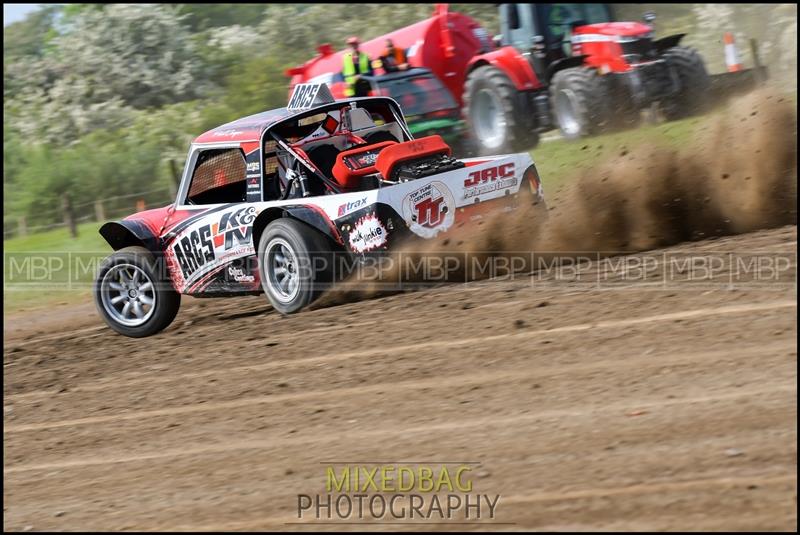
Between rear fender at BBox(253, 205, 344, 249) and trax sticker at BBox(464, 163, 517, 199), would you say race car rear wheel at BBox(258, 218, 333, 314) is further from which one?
trax sticker at BBox(464, 163, 517, 199)

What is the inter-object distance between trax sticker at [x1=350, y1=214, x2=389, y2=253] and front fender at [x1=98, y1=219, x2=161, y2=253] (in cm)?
203

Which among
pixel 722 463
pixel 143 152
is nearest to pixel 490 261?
pixel 722 463

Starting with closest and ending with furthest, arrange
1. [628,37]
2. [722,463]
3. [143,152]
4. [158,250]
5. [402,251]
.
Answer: [722,463] → [402,251] → [158,250] → [628,37] → [143,152]

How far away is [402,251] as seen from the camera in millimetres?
7367

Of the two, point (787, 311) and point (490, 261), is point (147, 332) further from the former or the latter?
point (787, 311)

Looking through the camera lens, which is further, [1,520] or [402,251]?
[402,251]

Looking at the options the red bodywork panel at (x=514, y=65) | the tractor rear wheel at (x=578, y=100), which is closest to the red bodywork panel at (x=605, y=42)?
the tractor rear wheel at (x=578, y=100)

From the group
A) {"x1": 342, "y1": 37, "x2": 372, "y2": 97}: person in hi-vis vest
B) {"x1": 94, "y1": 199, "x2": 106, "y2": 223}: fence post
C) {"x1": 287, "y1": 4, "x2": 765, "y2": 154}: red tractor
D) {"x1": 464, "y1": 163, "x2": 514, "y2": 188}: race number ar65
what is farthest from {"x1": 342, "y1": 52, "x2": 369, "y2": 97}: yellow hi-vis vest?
{"x1": 464, "y1": 163, "x2": 514, "y2": 188}: race number ar65

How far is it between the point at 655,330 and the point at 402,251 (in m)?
2.27

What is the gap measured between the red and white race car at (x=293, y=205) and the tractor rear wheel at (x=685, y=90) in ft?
22.2

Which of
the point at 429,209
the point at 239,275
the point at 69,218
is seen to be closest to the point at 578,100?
the point at 429,209

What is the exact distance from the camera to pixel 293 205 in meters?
7.55

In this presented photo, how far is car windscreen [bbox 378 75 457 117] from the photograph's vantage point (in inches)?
615

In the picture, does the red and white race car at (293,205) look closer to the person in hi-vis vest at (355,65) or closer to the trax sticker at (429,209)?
the trax sticker at (429,209)
